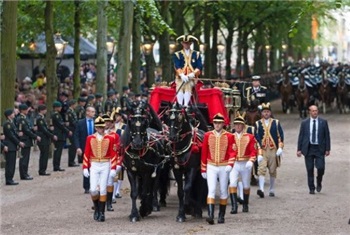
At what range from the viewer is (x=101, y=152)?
62.2ft

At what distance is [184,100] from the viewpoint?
21344mm

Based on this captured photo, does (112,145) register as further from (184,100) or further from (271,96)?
(271,96)

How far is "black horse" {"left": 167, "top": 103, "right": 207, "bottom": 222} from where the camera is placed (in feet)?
61.5

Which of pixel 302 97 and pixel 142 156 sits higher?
pixel 142 156

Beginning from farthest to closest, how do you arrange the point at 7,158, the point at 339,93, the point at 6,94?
the point at 339,93 → the point at 6,94 → the point at 7,158

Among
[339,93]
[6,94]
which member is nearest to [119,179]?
[6,94]

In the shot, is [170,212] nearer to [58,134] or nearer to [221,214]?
[221,214]

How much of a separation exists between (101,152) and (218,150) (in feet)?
6.53

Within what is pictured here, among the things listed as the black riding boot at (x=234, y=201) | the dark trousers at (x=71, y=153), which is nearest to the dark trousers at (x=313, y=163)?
the black riding boot at (x=234, y=201)

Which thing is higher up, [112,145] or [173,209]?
[112,145]

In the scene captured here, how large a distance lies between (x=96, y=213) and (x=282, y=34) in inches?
1731

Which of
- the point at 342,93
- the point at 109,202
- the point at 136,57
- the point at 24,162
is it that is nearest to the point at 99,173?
the point at 109,202

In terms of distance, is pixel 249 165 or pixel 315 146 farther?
pixel 315 146

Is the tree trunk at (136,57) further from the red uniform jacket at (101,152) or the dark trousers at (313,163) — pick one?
the red uniform jacket at (101,152)
